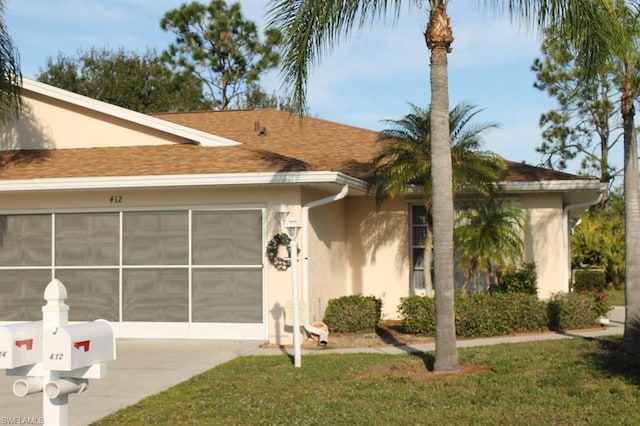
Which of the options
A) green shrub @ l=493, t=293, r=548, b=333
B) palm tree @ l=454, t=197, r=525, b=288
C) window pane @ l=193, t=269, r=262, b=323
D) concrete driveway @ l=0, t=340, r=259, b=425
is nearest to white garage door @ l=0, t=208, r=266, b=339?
window pane @ l=193, t=269, r=262, b=323

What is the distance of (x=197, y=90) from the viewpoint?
138 ft

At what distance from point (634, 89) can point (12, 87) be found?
10.7 m

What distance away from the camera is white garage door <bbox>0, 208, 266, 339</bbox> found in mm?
14398

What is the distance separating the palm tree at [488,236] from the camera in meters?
15.0

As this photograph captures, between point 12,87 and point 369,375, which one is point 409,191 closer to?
point 369,375

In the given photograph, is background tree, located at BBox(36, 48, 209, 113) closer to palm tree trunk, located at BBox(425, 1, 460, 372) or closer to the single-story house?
the single-story house

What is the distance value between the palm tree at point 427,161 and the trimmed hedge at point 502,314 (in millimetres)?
1233

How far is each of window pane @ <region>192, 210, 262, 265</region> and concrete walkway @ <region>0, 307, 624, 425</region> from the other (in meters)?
1.44

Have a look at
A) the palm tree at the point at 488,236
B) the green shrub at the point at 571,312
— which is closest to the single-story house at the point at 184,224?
the palm tree at the point at 488,236

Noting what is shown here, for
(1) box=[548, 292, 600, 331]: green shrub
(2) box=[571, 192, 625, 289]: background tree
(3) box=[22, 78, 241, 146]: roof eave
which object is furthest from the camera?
(2) box=[571, 192, 625, 289]: background tree

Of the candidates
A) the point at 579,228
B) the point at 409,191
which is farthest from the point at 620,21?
the point at 579,228

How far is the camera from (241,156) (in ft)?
49.3

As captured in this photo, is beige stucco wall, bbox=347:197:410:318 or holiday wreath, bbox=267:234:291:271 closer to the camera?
holiday wreath, bbox=267:234:291:271

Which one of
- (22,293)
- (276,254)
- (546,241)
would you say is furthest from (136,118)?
(546,241)
